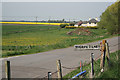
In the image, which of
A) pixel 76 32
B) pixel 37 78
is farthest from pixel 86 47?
pixel 76 32

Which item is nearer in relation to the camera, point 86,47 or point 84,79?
point 84,79

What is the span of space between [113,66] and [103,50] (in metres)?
1.13

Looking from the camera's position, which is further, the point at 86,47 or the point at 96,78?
the point at 86,47

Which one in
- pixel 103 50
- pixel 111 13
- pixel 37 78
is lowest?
pixel 37 78

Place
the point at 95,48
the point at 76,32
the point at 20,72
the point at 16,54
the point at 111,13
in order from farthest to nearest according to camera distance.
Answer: the point at 76,32 < the point at 111,13 < the point at 95,48 < the point at 16,54 < the point at 20,72

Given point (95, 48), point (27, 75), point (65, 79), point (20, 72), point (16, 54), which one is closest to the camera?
point (65, 79)

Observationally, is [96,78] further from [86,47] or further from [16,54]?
[86,47]

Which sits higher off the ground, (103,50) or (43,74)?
(103,50)

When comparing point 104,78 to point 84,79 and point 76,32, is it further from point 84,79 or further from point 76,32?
point 76,32

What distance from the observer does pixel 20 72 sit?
1120cm

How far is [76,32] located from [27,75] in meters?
51.1

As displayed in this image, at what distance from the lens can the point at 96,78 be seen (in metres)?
8.74

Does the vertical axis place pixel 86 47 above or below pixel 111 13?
below

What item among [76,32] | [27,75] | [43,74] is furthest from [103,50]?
[76,32]
